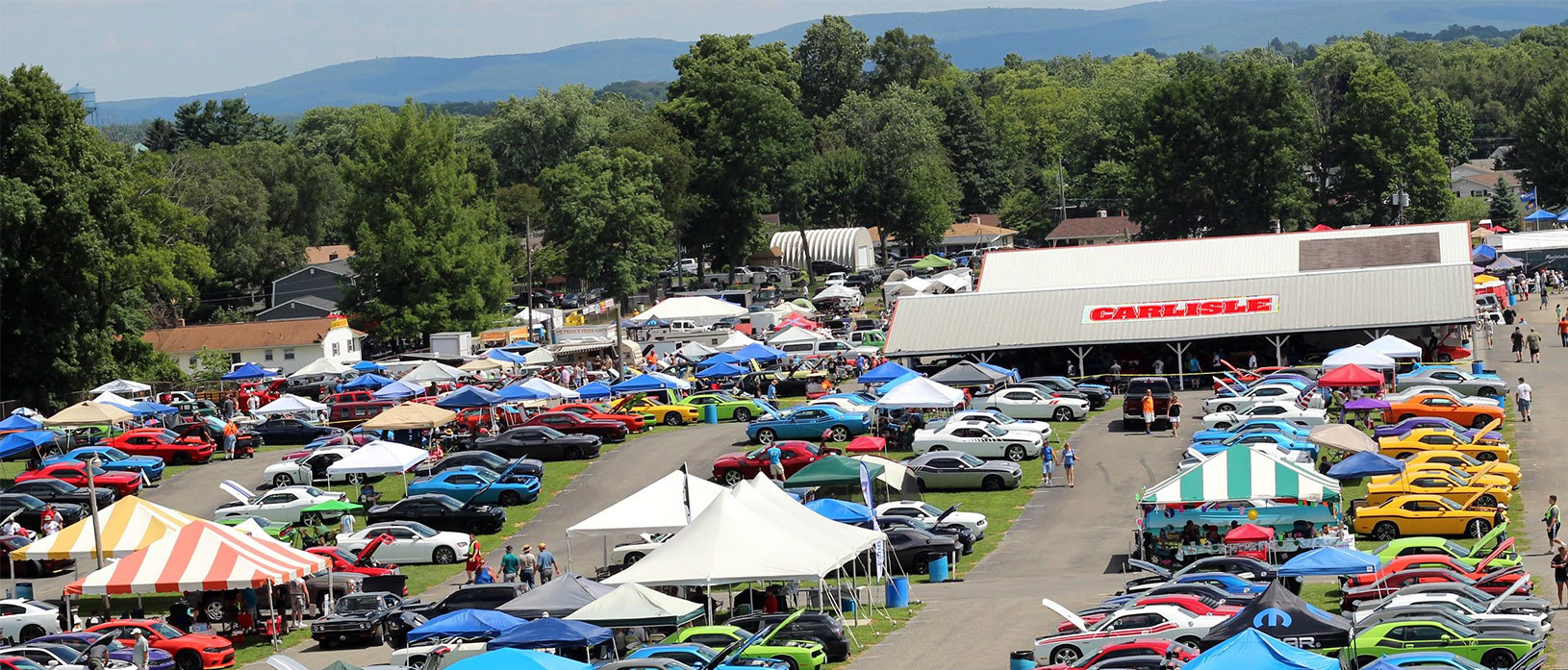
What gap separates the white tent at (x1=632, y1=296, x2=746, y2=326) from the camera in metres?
80.1

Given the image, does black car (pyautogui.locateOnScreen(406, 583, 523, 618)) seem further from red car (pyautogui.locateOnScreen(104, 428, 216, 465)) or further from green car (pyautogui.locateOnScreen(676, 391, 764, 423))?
green car (pyautogui.locateOnScreen(676, 391, 764, 423))

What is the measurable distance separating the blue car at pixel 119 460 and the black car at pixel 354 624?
20.2 meters

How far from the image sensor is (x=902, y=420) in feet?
161

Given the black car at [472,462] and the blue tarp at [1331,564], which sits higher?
the blue tarp at [1331,564]

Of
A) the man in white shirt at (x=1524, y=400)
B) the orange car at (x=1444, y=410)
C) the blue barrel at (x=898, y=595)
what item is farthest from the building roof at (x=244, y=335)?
the blue barrel at (x=898, y=595)

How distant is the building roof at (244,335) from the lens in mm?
80688

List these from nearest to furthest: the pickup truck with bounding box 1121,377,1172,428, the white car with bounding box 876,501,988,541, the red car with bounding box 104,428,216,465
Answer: the white car with bounding box 876,501,988,541, the pickup truck with bounding box 1121,377,1172,428, the red car with bounding box 104,428,216,465

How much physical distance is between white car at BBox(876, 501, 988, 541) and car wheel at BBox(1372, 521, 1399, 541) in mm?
7824

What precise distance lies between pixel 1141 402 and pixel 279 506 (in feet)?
75.5

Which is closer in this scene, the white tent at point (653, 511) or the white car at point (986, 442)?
the white tent at point (653, 511)

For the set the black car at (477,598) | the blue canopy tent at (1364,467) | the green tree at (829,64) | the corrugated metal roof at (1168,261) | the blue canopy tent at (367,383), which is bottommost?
the blue canopy tent at (367,383)

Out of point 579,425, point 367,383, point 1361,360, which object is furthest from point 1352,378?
point 367,383

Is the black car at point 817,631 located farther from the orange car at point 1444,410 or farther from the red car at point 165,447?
the red car at point 165,447

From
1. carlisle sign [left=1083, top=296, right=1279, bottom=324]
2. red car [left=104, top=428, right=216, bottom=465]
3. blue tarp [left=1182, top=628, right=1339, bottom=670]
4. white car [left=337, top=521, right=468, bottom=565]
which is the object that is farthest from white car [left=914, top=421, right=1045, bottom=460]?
blue tarp [left=1182, top=628, right=1339, bottom=670]
